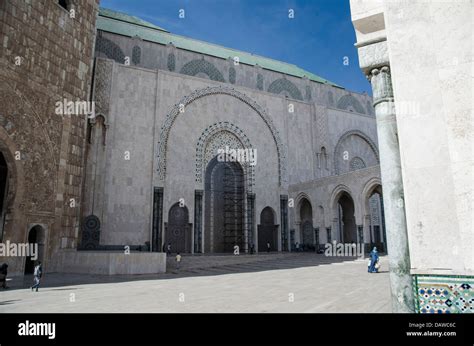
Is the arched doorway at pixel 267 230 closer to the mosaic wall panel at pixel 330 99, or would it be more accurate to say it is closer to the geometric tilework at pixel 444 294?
the mosaic wall panel at pixel 330 99

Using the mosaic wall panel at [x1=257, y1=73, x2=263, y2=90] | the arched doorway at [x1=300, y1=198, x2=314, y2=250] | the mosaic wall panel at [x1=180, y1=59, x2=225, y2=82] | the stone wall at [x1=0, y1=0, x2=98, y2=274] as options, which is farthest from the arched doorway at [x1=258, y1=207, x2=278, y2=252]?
the stone wall at [x1=0, y1=0, x2=98, y2=274]

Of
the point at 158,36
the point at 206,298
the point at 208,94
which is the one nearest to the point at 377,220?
the point at 208,94

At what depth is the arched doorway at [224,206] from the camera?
19.2 m

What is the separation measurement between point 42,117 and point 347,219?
18.4 metres

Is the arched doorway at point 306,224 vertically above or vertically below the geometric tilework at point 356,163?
below

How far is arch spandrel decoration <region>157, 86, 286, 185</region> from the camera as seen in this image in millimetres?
17750

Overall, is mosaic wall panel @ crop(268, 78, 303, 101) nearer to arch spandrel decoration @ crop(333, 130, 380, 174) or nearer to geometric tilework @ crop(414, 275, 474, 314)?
arch spandrel decoration @ crop(333, 130, 380, 174)

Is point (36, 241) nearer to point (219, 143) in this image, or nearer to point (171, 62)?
point (219, 143)

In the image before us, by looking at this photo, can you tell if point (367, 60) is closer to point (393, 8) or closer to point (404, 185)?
point (393, 8)

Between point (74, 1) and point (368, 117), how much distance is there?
2153 centimetres

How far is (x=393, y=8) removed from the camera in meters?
3.78

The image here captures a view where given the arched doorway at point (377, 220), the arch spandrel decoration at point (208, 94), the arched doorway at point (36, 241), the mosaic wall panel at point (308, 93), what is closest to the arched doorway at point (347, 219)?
the arched doorway at point (377, 220)

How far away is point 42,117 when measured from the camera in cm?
1187

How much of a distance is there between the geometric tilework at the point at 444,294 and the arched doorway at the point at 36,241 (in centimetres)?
1213
